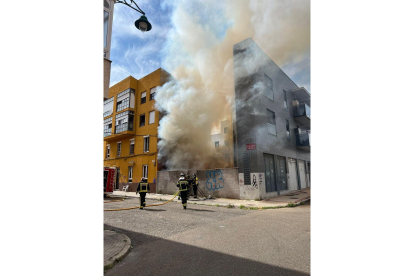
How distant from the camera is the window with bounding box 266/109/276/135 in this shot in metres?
10.5

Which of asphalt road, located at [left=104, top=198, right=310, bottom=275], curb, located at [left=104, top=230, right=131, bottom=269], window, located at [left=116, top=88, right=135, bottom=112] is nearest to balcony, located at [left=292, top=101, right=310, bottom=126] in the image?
asphalt road, located at [left=104, top=198, right=310, bottom=275]

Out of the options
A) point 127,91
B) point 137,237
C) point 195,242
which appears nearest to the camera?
point 195,242

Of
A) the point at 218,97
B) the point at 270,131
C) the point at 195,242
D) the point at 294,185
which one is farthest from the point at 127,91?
the point at 195,242

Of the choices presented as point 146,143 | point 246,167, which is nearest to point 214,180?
point 246,167

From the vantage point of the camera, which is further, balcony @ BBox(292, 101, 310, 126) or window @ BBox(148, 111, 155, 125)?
window @ BBox(148, 111, 155, 125)

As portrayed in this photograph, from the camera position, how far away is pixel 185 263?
270 centimetres

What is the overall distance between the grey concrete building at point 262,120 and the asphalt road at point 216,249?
5364 mm

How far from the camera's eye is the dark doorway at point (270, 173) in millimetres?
10594

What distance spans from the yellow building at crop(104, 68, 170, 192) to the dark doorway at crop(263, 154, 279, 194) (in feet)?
27.3

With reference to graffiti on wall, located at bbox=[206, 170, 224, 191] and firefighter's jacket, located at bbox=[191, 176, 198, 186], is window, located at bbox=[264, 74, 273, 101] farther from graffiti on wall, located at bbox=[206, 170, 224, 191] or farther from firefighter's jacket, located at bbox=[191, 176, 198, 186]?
firefighter's jacket, located at bbox=[191, 176, 198, 186]
